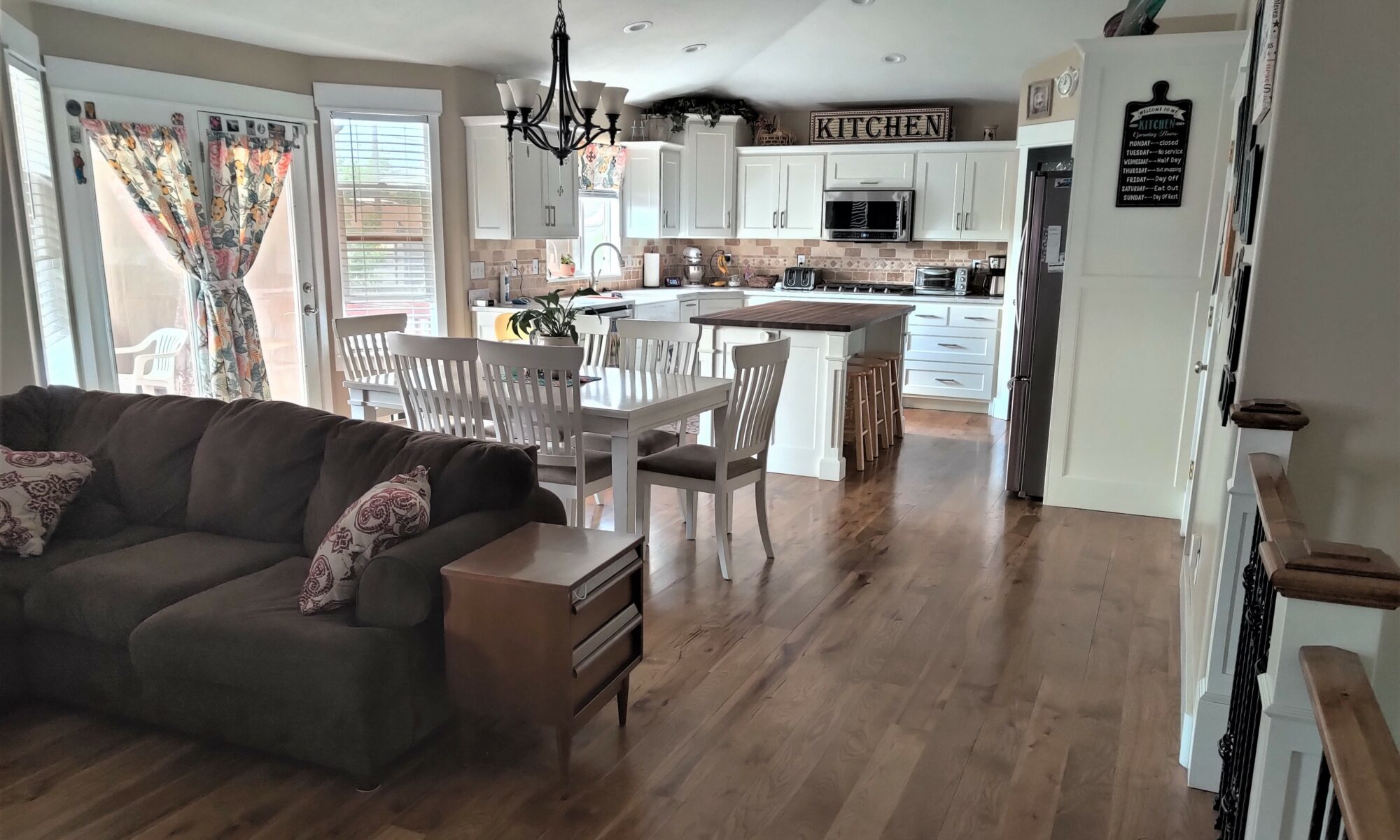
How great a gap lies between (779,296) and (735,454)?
4580 millimetres

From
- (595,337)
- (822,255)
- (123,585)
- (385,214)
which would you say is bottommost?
(123,585)

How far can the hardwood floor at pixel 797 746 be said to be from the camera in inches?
86.8

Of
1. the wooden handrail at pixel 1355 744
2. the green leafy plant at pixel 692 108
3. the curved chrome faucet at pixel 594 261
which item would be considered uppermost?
the green leafy plant at pixel 692 108

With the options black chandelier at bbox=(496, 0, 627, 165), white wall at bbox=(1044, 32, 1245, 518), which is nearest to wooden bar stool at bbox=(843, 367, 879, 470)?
white wall at bbox=(1044, 32, 1245, 518)

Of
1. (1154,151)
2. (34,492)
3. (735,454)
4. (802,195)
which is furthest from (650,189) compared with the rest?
(34,492)

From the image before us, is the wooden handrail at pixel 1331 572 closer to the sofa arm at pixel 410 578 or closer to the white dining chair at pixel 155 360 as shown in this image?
the sofa arm at pixel 410 578

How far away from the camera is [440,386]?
3.64 m

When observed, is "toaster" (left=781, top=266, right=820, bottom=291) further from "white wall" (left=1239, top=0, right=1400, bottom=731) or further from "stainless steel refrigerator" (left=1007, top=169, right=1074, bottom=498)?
"white wall" (left=1239, top=0, right=1400, bottom=731)

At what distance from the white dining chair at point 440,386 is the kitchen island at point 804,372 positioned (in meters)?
1.87

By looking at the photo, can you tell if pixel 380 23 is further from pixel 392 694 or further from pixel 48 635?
pixel 392 694

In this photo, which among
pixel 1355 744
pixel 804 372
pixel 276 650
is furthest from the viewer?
pixel 804 372

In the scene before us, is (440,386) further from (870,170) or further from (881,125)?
→ (881,125)

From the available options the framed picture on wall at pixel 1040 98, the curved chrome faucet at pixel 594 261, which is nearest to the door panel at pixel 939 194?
the framed picture on wall at pixel 1040 98

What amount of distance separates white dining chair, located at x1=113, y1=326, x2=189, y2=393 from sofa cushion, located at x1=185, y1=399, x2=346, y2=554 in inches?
75.0
